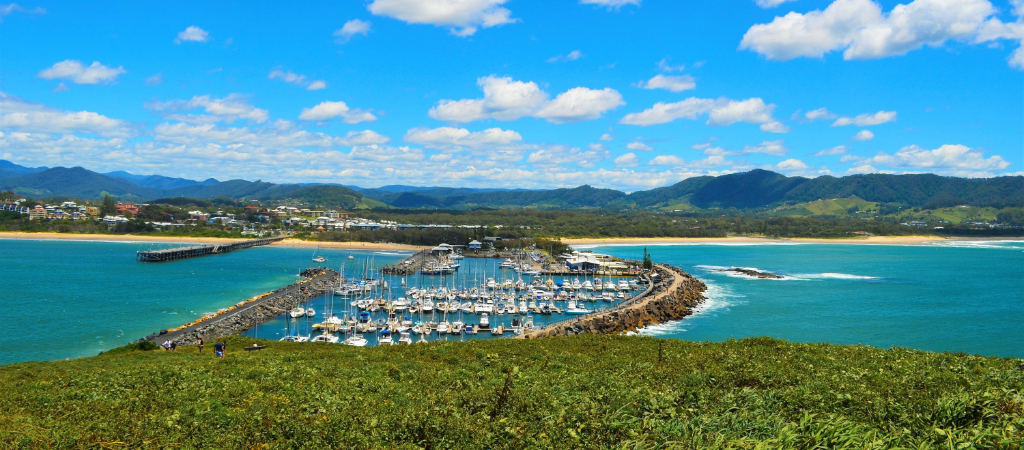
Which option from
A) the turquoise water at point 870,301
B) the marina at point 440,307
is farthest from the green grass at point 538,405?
the turquoise water at point 870,301

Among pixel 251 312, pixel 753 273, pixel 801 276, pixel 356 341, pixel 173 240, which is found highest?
pixel 173 240

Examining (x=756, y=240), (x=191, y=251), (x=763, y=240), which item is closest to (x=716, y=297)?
(x=191, y=251)

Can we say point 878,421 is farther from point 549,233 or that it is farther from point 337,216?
point 337,216

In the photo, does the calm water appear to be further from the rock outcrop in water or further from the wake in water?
the rock outcrop in water

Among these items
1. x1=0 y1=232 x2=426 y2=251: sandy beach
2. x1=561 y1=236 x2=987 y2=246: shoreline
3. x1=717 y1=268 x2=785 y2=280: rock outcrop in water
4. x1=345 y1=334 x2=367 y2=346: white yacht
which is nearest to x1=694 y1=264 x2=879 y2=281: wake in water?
x1=717 y1=268 x2=785 y2=280: rock outcrop in water

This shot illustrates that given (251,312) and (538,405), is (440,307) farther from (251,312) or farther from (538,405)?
(538,405)

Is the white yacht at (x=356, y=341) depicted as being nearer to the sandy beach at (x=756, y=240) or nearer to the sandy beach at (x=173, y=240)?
the sandy beach at (x=173, y=240)
